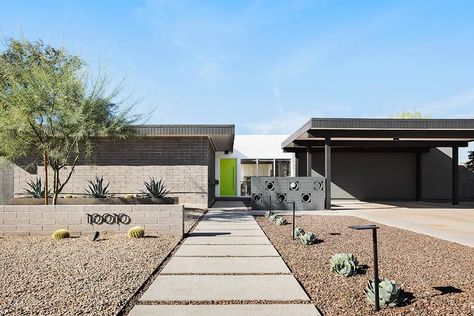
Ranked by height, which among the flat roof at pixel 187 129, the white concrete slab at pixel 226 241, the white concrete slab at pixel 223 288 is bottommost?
the white concrete slab at pixel 226 241

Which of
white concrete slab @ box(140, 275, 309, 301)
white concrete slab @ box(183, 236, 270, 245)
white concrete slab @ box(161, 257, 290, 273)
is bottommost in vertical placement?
white concrete slab @ box(183, 236, 270, 245)

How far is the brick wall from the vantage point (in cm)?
1689

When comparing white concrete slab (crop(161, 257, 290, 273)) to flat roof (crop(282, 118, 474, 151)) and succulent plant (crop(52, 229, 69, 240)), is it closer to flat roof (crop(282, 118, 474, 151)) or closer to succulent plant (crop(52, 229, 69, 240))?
succulent plant (crop(52, 229, 69, 240))

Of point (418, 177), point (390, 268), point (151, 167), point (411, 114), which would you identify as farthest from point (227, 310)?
point (411, 114)

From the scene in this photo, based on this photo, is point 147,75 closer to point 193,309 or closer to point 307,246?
point 307,246

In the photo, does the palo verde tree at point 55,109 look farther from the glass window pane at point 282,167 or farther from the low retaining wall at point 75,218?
the glass window pane at point 282,167

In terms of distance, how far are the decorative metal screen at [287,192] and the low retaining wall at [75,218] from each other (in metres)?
7.38

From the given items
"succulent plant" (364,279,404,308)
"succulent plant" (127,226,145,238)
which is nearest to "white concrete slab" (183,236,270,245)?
"succulent plant" (127,226,145,238)

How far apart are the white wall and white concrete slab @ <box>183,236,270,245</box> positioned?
1585cm

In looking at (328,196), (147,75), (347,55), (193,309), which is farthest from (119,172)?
(193,309)

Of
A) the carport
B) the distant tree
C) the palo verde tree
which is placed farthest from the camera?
the distant tree

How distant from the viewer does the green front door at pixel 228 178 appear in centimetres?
2484

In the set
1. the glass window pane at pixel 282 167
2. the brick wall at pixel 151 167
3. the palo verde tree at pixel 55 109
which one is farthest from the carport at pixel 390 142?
the palo verde tree at pixel 55 109

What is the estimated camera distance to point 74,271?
586 centimetres
